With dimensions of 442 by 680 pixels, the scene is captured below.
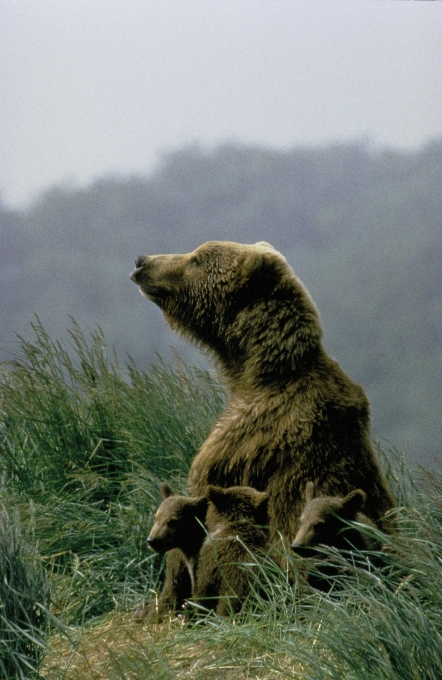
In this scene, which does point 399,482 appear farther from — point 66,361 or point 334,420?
point 66,361

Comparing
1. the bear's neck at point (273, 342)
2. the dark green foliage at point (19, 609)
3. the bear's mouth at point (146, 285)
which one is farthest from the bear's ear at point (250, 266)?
the dark green foliage at point (19, 609)

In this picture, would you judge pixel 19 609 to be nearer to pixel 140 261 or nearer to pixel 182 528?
pixel 182 528

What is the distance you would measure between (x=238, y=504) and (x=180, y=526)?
0.30 m

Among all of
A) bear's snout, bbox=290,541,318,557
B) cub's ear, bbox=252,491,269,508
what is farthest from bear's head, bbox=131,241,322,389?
bear's snout, bbox=290,541,318,557

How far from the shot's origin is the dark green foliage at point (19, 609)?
13.4 ft

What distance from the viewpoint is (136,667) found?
3.85 m

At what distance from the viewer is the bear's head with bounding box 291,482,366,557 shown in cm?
445

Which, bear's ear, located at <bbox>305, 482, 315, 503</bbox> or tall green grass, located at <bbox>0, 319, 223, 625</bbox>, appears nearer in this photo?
bear's ear, located at <bbox>305, 482, 315, 503</bbox>

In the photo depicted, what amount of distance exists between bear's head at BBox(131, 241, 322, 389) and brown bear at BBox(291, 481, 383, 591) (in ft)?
2.65

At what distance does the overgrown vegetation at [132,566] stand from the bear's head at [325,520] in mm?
167

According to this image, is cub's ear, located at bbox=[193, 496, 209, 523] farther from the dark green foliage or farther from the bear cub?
the dark green foliage

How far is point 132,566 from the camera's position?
5.78 m

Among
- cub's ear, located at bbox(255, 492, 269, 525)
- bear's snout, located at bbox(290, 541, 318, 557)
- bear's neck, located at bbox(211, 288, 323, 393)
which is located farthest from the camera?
bear's neck, located at bbox(211, 288, 323, 393)

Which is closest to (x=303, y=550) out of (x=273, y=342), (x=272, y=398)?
(x=272, y=398)
